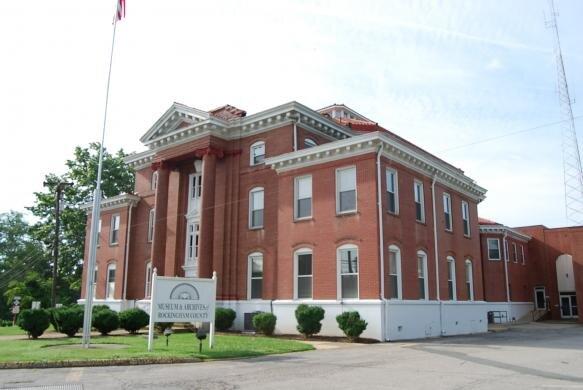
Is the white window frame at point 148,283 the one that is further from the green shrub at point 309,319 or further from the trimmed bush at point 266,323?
the green shrub at point 309,319

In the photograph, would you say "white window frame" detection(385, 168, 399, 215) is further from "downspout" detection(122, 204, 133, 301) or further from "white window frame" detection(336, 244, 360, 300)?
"downspout" detection(122, 204, 133, 301)

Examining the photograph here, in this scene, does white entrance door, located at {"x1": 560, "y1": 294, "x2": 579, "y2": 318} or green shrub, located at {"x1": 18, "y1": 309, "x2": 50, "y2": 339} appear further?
white entrance door, located at {"x1": 560, "y1": 294, "x2": 579, "y2": 318}

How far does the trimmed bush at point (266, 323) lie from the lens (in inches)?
848

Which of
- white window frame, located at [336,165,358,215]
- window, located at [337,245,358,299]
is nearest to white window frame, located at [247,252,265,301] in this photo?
window, located at [337,245,358,299]

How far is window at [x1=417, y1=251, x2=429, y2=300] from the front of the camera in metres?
23.4

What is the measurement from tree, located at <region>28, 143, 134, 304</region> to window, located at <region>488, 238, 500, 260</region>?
Result: 1269 inches

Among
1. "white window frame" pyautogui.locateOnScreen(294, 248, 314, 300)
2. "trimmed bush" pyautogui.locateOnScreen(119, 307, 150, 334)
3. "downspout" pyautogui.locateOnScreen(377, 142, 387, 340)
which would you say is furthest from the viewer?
"trimmed bush" pyautogui.locateOnScreen(119, 307, 150, 334)

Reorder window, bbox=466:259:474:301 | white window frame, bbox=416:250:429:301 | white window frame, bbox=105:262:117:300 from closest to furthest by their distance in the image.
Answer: white window frame, bbox=416:250:429:301 → window, bbox=466:259:474:301 → white window frame, bbox=105:262:117:300

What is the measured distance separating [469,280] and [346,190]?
432 inches

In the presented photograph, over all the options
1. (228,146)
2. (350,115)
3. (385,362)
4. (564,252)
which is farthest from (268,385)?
(564,252)

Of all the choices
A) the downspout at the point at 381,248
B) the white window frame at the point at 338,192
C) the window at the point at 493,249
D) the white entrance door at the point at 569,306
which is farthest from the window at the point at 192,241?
the white entrance door at the point at 569,306

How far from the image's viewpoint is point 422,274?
77.9 feet

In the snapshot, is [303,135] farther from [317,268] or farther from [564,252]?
[564,252]

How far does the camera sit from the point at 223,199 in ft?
88.2
